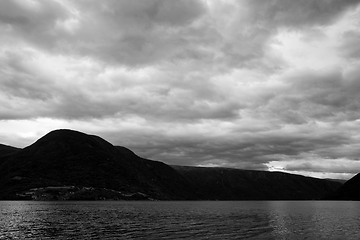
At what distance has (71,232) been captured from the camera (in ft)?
285

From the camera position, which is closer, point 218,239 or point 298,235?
point 218,239

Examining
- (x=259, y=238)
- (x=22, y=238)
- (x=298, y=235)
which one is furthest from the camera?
(x=298, y=235)

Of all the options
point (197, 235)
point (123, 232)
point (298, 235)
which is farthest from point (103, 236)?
point (298, 235)

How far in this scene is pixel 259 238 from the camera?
270 ft

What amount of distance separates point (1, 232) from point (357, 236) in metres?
89.1

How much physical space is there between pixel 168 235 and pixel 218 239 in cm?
1255

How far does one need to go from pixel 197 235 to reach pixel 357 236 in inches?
1580

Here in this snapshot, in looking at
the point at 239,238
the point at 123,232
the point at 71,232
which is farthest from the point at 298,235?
the point at 71,232

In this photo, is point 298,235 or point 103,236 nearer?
point 103,236

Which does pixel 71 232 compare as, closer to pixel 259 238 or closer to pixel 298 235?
pixel 259 238

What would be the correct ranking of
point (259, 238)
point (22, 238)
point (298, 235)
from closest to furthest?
point (22, 238) < point (259, 238) < point (298, 235)

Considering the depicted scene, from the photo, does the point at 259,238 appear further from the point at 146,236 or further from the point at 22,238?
the point at 22,238

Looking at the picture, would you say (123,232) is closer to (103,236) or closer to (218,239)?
(103,236)

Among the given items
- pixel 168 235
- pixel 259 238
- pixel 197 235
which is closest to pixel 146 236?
pixel 168 235
